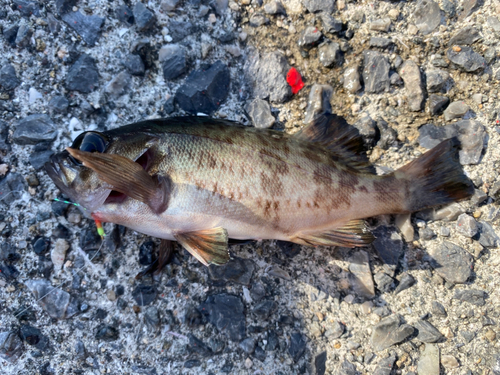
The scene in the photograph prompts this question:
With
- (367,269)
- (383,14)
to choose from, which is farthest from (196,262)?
(383,14)

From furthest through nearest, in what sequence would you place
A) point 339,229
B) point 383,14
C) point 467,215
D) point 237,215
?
point 383,14 < point 467,215 < point 339,229 < point 237,215

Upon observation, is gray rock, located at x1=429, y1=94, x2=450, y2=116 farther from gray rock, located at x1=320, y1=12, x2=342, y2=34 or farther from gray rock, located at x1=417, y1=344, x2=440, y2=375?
gray rock, located at x1=417, y1=344, x2=440, y2=375

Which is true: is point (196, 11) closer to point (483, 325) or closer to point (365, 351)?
point (365, 351)

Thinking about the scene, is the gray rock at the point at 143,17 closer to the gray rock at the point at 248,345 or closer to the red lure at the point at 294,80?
the red lure at the point at 294,80

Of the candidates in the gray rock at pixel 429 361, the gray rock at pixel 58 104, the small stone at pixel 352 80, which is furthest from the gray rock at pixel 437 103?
the gray rock at pixel 58 104

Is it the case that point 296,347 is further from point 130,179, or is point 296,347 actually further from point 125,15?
point 125,15

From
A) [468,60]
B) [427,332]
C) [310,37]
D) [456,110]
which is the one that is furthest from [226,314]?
[468,60]
